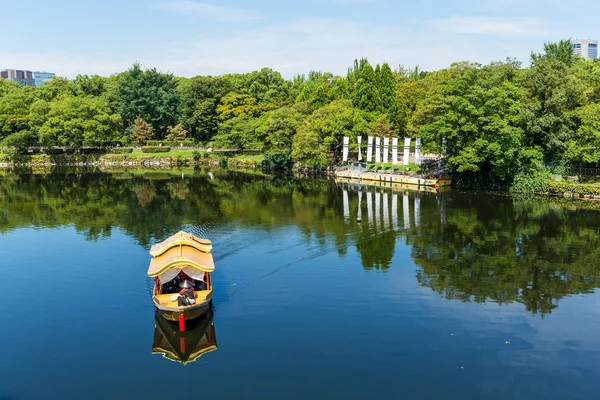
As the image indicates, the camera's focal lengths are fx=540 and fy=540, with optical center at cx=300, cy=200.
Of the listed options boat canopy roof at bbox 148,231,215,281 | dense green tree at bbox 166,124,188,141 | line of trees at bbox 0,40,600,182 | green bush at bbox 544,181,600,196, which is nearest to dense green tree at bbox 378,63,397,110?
line of trees at bbox 0,40,600,182

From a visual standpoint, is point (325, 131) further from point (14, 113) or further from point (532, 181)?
point (14, 113)

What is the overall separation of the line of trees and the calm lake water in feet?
36.8

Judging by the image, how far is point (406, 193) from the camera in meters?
51.0

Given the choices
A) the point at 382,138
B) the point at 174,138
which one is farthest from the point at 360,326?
the point at 174,138

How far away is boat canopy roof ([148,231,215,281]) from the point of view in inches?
824

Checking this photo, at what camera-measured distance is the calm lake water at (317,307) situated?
16734 mm

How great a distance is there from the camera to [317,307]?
2227cm

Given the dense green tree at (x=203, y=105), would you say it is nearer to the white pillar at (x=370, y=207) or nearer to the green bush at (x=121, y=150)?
the green bush at (x=121, y=150)

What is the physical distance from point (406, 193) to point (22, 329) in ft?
122

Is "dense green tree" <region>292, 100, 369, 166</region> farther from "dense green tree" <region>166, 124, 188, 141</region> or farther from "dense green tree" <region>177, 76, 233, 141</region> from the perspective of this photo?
"dense green tree" <region>166, 124, 188, 141</region>

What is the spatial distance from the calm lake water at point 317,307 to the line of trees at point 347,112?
36.8ft

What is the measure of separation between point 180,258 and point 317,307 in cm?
592

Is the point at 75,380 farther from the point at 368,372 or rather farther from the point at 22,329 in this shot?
the point at 368,372

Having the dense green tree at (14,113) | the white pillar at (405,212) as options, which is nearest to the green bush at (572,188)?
the white pillar at (405,212)
